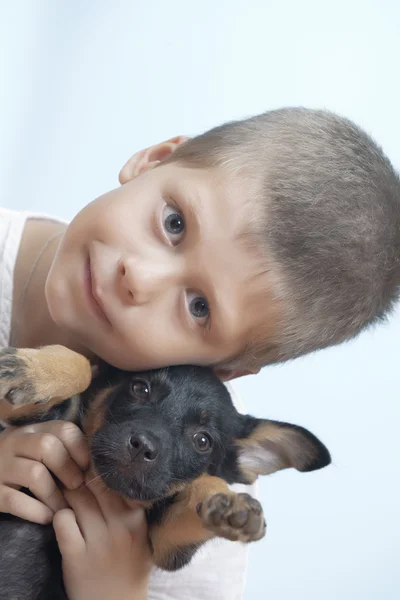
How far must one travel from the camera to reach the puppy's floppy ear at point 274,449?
146 centimetres

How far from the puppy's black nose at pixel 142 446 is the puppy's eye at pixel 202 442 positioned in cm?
18

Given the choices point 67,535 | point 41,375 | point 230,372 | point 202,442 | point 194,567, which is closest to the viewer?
point 41,375

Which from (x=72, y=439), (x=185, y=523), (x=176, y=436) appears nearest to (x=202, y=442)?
(x=176, y=436)

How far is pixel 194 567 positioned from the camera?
5.97 ft

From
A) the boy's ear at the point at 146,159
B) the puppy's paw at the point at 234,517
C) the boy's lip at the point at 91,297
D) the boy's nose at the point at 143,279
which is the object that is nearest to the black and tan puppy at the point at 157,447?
the puppy's paw at the point at 234,517

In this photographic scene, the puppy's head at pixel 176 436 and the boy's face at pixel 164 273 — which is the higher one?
the boy's face at pixel 164 273

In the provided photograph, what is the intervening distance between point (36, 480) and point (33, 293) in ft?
2.04

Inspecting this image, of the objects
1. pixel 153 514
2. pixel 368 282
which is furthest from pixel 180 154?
pixel 153 514

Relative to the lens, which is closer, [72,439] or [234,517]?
[234,517]

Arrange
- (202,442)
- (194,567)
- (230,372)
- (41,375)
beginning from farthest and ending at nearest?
(194,567), (230,372), (202,442), (41,375)

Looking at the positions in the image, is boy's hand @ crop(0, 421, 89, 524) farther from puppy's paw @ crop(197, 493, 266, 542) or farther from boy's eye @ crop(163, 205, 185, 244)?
boy's eye @ crop(163, 205, 185, 244)

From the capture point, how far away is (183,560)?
143 cm

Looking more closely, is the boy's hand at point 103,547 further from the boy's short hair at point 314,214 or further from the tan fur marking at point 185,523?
the boy's short hair at point 314,214

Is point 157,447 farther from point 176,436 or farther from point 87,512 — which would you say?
point 87,512
